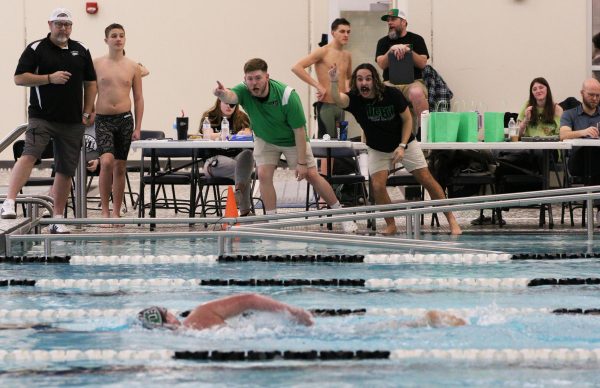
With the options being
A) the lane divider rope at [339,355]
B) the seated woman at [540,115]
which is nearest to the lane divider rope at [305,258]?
the seated woman at [540,115]

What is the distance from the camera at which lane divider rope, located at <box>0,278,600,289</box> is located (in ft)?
25.4

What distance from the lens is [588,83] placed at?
11625 mm

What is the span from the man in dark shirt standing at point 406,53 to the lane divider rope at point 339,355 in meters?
6.79

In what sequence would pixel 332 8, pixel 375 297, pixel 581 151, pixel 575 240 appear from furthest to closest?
pixel 332 8 < pixel 581 151 < pixel 575 240 < pixel 375 297

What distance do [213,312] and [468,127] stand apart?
577 centimetres

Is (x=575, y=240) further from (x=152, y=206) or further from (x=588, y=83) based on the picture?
(x=152, y=206)

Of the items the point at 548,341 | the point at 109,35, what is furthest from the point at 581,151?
the point at 548,341

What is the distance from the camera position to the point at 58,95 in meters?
10.2

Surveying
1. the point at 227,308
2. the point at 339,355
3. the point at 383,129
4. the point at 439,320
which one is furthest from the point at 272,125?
the point at 339,355

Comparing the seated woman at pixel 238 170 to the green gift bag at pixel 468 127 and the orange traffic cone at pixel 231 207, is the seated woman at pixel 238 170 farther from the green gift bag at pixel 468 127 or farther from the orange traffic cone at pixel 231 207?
the green gift bag at pixel 468 127

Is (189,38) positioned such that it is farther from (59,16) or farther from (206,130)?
(59,16)

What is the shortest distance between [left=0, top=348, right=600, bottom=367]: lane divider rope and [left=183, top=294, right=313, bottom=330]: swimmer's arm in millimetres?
502

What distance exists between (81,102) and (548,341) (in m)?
5.54

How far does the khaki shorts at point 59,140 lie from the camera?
33.1 feet
